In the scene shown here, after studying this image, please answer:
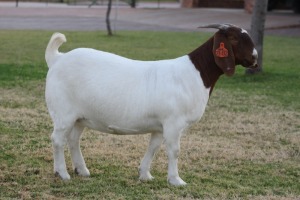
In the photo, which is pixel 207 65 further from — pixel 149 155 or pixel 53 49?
pixel 53 49

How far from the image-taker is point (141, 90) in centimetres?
682

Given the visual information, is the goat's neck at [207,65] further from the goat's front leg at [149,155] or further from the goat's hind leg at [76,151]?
the goat's hind leg at [76,151]

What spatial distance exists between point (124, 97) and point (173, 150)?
2.17 ft

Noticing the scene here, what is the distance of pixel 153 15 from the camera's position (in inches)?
1341

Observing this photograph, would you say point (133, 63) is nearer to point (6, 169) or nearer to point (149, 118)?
point (149, 118)

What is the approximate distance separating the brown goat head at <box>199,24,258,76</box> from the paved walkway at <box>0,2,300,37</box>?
1890cm

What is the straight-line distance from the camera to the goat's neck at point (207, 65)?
272 inches

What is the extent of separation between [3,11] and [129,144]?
2643cm

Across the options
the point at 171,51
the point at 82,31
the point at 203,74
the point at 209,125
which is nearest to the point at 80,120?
the point at 203,74

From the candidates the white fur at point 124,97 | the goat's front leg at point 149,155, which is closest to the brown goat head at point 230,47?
the white fur at point 124,97

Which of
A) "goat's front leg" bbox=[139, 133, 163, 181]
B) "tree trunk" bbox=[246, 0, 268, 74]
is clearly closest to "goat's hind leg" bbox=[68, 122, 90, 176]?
"goat's front leg" bbox=[139, 133, 163, 181]

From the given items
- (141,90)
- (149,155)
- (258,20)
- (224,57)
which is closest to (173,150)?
(149,155)

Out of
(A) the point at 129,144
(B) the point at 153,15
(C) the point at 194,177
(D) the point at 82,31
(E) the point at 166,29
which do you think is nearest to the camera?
(C) the point at 194,177

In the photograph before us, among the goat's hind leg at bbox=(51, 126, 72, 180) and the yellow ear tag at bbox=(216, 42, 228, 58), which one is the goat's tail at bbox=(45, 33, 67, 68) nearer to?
the goat's hind leg at bbox=(51, 126, 72, 180)
